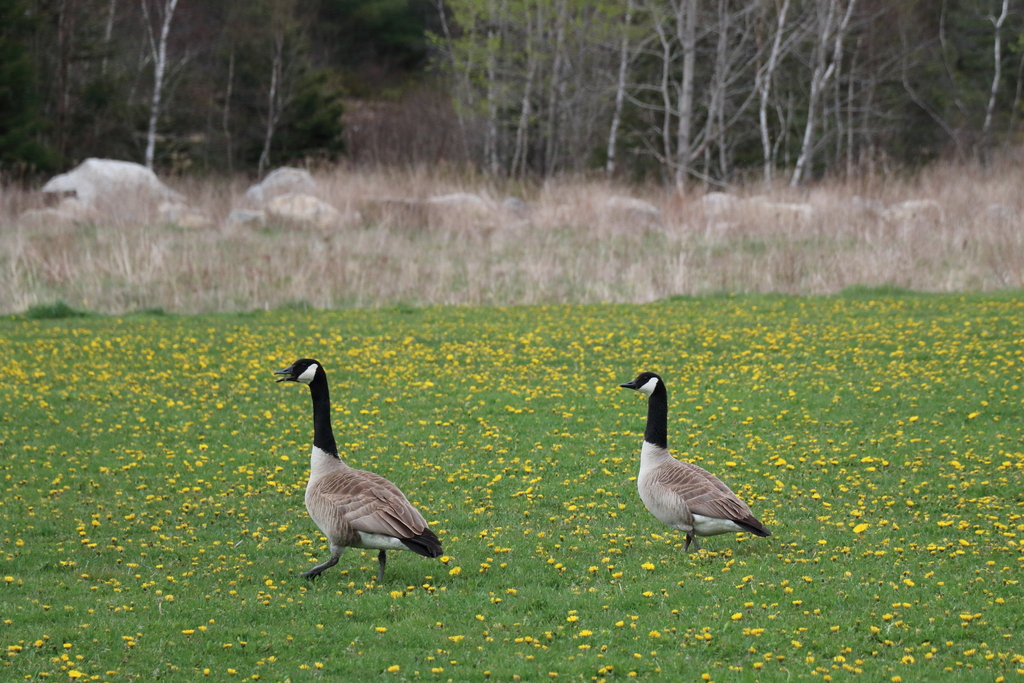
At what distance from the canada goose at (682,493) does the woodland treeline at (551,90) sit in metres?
37.0

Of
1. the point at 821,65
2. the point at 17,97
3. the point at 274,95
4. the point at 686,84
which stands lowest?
the point at 17,97

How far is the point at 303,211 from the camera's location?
35.6 metres

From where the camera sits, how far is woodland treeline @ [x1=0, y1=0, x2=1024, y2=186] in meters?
46.5

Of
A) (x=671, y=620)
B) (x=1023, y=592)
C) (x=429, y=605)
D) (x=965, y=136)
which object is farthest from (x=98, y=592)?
(x=965, y=136)

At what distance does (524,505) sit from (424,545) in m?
2.90

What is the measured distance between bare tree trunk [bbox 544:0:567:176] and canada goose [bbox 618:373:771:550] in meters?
37.7

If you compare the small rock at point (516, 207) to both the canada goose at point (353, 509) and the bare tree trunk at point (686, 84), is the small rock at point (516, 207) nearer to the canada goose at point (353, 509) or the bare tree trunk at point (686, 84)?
the bare tree trunk at point (686, 84)

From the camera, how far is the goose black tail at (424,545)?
6.79 m

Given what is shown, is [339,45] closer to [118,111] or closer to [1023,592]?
[118,111]

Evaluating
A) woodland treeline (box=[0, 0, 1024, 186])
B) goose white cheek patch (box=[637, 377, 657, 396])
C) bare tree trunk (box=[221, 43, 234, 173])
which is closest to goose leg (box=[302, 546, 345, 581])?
goose white cheek patch (box=[637, 377, 657, 396])

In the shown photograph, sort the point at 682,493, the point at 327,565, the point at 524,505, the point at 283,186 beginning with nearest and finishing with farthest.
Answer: the point at 682,493 < the point at 327,565 < the point at 524,505 < the point at 283,186

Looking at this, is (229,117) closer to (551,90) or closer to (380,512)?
(551,90)

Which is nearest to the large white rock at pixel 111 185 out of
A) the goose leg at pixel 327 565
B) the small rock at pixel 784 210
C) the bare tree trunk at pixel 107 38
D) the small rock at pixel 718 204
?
the bare tree trunk at pixel 107 38

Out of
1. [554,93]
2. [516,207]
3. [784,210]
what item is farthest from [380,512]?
[554,93]
